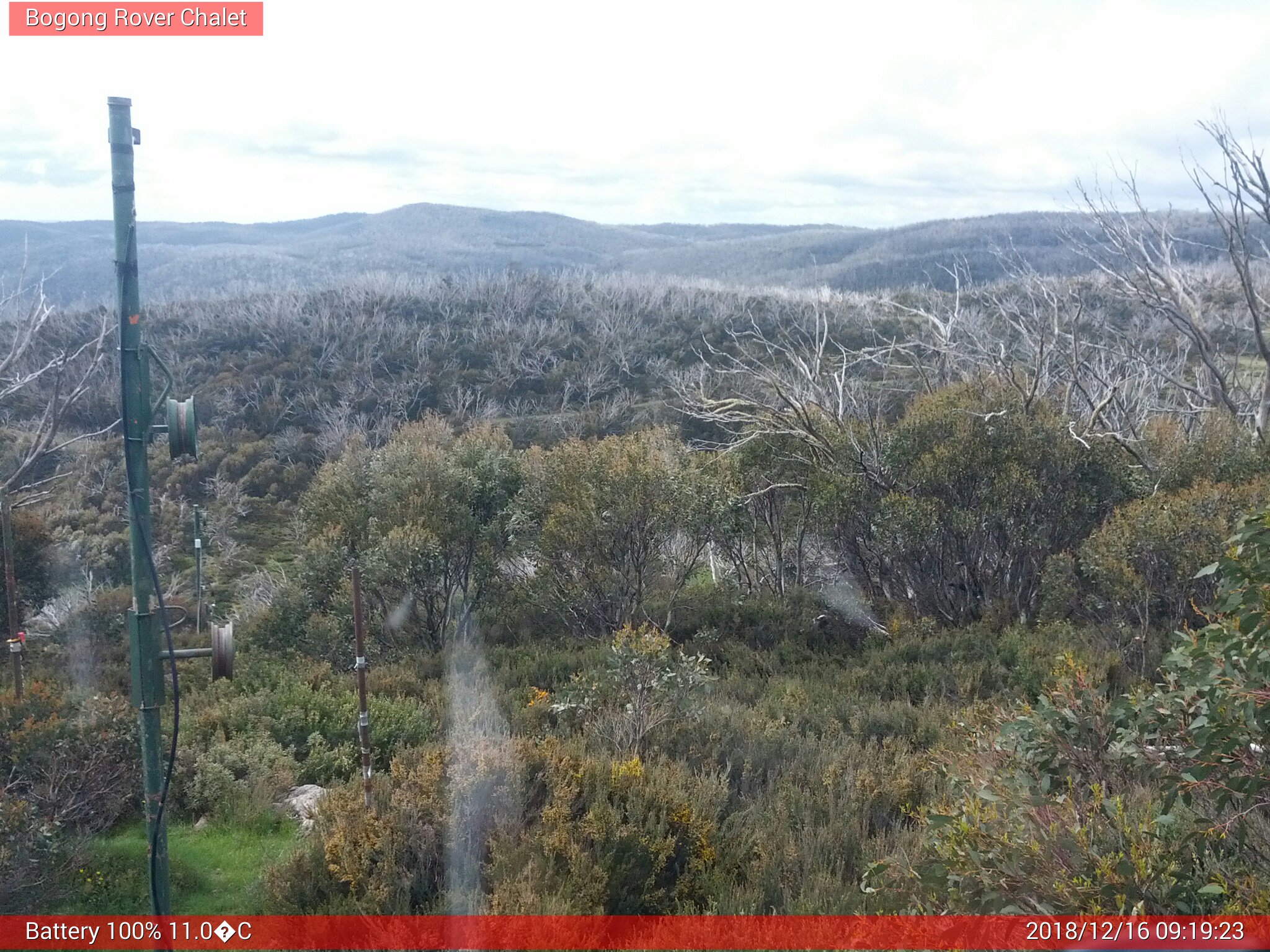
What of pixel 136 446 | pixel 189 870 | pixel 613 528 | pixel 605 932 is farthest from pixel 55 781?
pixel 613 528

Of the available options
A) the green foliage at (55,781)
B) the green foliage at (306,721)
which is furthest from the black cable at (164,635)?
the green foliage at (306,721)

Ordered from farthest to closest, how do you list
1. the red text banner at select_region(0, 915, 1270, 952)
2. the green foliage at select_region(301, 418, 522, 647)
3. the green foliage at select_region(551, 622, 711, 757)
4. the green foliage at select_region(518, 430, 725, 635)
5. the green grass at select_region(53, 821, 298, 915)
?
the green foliage at select_region(518, 430, 725, 635) → the green foliage at select_region(301, 418, 522, 647) → the green foliage at select_region(551, 622, 711, 757) → the green grass at select_region(53, 821, 298, 915) → the red text banner at select_region(0, 915, 1270, 952)

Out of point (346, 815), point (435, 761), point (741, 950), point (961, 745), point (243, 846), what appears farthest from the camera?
point (961, 745)

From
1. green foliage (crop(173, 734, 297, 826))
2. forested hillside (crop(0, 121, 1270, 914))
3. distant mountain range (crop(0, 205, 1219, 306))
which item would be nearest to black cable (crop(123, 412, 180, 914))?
forested hillside (crop(0, 121, 1270, 914))

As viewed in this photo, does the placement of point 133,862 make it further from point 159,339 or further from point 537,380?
point 159,339

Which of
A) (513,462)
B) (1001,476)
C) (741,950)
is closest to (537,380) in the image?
(513,462)

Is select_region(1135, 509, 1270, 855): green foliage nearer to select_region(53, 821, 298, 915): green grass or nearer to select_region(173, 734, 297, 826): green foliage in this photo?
select_region(53, 821, 298, 915): green grass
